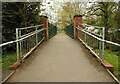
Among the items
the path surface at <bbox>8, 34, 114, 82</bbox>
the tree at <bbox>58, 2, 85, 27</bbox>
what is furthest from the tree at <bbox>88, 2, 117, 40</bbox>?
the path surface at <bbox>8, 34, 114, 82</bbox>

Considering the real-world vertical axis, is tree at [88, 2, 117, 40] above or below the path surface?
above

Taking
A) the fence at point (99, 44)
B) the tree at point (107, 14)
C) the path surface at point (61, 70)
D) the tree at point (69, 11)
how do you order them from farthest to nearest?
the tree at point (69, 11), the tree at point (107, 14), the fence at point (99, 44), the path surface at point (61, 70)

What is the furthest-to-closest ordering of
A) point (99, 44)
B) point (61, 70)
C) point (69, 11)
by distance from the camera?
point (69, 11) → point (99, 44) → point (61, 70)

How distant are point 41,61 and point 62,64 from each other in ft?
3.16

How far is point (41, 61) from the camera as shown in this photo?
966 centimetres

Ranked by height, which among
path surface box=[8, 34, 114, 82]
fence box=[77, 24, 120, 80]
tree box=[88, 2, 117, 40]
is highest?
tree box=[88, 2, 117, 40]

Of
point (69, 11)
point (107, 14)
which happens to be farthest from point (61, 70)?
point (69, 11)

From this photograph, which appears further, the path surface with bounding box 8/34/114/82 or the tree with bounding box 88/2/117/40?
the tree with bounding box 88/2/117/40

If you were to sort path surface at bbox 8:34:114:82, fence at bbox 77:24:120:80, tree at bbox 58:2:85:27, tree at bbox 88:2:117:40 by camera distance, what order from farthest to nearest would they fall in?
tree at bbox 58:2:85:27
tree at bbox 88:2:117:40
fence at bbox 77:24:120:80
path surface at bbox 8:34:114:82

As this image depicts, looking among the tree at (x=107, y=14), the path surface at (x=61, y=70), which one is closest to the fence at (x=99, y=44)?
the path surface at (x=61, y=70)

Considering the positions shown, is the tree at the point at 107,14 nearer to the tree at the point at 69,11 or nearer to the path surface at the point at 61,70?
the tree at the point at 69,11

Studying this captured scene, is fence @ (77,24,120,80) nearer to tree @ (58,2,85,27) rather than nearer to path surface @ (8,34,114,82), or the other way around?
path surface @ (8,34,114,82)

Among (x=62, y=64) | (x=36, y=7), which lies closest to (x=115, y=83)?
(x=62, y=64)

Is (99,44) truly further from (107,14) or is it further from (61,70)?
(107,14)
